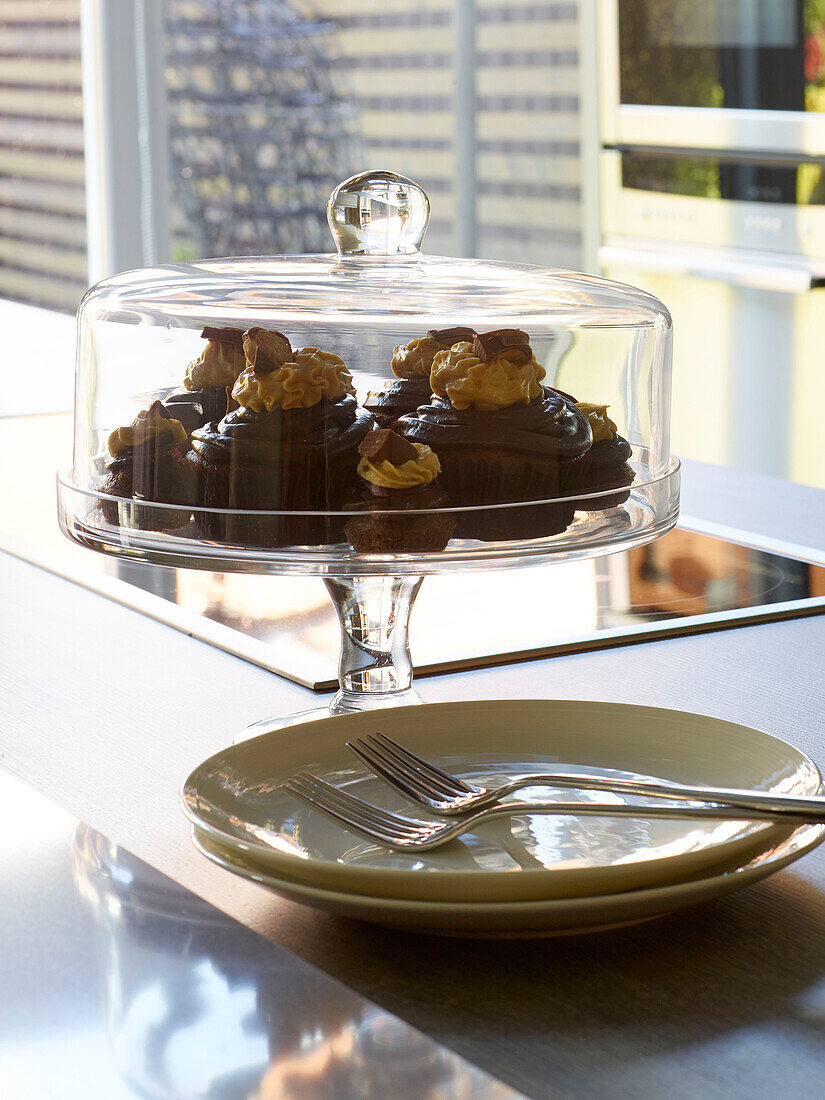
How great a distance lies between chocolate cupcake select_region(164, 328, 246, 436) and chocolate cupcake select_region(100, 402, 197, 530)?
0.6 inches

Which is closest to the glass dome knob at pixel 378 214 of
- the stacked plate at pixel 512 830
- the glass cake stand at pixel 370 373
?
the glass cake stand at pixel 370 373

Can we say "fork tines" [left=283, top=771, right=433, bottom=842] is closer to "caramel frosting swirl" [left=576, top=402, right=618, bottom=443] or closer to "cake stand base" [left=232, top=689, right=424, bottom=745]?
"cake stand base" [left=232, top=689, right=424, bottom=745]

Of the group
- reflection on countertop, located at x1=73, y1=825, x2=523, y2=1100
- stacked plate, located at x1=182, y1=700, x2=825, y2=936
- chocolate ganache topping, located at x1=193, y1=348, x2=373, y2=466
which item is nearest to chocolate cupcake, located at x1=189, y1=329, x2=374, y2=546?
chocolate ganache topping, located at x1=193, y1=348, x2=373, y2=466

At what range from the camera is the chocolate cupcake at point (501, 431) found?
78 cm

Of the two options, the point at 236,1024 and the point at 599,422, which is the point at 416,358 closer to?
the point at 599,422

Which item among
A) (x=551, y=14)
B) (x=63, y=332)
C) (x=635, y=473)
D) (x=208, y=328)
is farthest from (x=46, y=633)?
(x=551, y=14)

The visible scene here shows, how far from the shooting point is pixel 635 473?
0.90 metres

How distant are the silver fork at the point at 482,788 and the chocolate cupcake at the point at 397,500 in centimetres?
10

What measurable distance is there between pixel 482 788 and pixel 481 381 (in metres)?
0.27

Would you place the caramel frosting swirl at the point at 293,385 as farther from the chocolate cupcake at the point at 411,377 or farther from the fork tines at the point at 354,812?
the fork tines at the point at 354,812

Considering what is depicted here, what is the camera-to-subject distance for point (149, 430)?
0.82 meters

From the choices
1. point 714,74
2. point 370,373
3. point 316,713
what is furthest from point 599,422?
point 714,74

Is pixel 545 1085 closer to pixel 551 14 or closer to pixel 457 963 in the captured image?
pixel 457 963

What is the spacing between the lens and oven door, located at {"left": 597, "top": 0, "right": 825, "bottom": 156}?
3.01 metres
